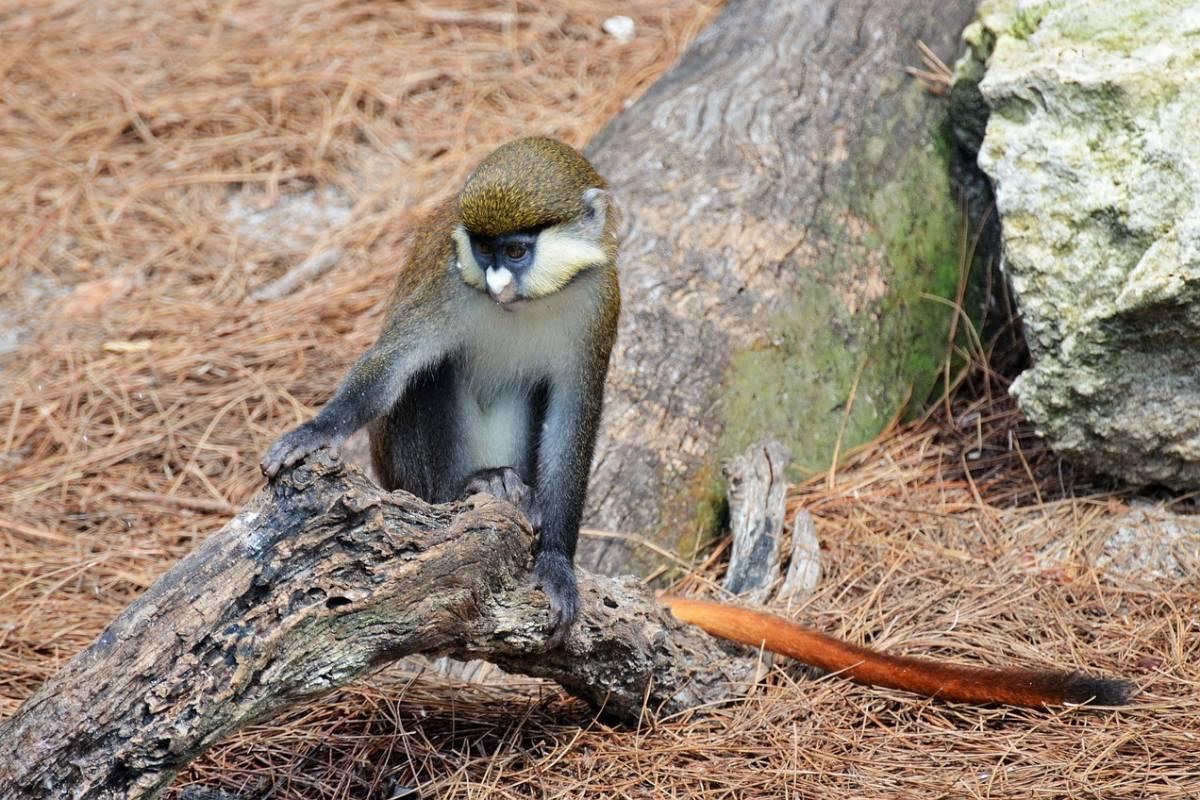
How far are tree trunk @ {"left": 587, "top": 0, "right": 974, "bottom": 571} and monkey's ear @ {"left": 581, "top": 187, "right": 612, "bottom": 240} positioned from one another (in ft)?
3.62

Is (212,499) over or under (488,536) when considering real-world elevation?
under

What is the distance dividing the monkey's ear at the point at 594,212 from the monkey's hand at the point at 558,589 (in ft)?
2.83

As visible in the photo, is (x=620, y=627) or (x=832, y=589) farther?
(x=832, y=589)

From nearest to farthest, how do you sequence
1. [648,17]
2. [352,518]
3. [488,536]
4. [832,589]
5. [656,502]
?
1. [352,518]
2. [488,536]
3. [832,589]
4. [656,502]
5. [648,17]

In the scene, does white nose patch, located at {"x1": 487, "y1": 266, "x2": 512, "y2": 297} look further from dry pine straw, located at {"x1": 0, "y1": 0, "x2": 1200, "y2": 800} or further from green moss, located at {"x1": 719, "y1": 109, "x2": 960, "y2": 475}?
green moss, located at {"x1": 719, "y1": 109, "x2": 960, "y2": 475}

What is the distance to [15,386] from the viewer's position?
5129mm

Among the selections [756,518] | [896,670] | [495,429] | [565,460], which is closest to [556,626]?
[565,460]

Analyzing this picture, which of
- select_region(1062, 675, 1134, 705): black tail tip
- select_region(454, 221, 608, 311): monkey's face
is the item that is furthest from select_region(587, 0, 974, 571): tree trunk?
select_region(1062, 675, 1134, 705): black tail tip

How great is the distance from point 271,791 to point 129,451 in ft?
6.78

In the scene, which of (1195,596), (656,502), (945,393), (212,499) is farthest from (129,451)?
(1195,596)

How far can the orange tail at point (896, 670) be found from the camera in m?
3.32

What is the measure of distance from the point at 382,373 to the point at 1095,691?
79.4 inches

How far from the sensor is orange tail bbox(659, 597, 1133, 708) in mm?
3320

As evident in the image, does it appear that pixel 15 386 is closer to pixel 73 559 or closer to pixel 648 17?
pixel 73 559
